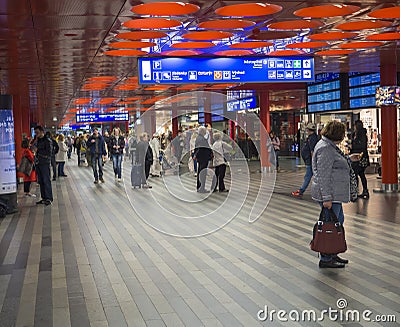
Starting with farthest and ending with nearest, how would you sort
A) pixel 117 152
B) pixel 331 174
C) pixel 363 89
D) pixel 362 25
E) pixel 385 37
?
pixel 117 152, pixel 363 89, pixel 385 37, pixel 362 25, pixel 331 174

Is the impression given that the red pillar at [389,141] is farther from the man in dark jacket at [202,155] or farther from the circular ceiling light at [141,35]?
the circular ceiling light at [141,35]

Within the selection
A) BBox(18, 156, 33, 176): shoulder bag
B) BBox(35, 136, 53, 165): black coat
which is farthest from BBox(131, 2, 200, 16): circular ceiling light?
BBox(18, 156, 33, 176): shoulder bag

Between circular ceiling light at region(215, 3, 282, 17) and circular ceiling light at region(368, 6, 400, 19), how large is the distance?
155cm

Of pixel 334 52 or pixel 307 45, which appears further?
pixel 334 52

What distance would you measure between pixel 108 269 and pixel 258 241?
101 inches

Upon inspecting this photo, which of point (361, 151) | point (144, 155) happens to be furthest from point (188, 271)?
point (144, 155)

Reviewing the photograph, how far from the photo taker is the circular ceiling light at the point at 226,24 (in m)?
9.20

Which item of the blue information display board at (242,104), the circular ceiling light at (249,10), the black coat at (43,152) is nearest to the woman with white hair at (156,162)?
the blue information display board at (242,104)

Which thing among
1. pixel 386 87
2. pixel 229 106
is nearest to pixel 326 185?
pixel 386 87

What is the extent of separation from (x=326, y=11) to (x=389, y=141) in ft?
24.0

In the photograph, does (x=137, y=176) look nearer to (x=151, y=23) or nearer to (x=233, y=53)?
(x=233, y=53)

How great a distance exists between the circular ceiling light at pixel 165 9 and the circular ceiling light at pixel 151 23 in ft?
2.10

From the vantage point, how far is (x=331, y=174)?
6.90m

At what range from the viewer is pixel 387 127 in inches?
594
